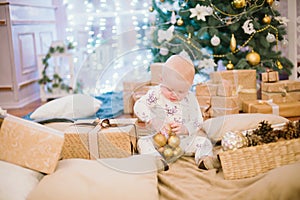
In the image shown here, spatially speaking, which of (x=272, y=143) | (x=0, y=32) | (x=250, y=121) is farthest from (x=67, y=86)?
(x=272, y=143)

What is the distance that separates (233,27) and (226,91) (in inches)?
28.4

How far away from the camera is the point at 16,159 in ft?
5.06

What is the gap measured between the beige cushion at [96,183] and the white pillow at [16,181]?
0.04 metres

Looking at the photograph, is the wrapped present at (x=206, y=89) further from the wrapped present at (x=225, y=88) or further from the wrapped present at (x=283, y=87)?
the wrapped present at (x=283, y=87)

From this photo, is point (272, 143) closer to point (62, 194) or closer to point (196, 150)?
point (196, 150)

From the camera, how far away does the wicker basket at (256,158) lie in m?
1.57

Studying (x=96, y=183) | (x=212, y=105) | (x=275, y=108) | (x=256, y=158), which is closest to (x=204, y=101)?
(x=212, y=105)

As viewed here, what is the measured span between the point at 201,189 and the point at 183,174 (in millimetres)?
135

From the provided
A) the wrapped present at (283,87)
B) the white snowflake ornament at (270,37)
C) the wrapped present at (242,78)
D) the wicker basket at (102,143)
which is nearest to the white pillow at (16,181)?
the wicker basket at (102,143)

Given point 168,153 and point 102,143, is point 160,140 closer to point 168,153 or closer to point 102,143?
point 168,153

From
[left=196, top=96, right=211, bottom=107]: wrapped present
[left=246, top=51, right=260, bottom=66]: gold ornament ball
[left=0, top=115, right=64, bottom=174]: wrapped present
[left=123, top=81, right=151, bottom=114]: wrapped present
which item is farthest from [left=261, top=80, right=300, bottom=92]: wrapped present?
[left=0, top=115, right=64, bottom=174]: wrapped present

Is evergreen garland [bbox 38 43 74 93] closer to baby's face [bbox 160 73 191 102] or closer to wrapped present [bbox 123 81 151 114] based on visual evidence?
wrapped present [bbox 123 81 151 114]

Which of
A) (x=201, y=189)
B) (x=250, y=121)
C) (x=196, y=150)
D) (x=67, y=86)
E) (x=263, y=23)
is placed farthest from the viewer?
(x=67, y=86)

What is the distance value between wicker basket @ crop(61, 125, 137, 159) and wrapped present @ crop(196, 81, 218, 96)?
53 centimetres
